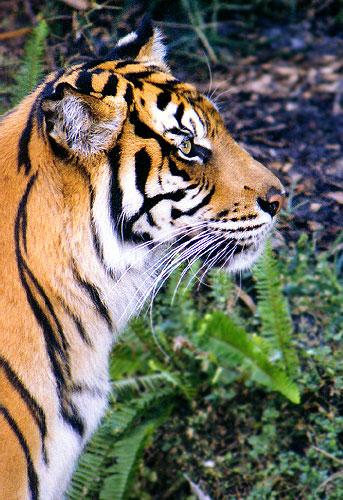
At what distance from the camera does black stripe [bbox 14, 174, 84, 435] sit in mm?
3004

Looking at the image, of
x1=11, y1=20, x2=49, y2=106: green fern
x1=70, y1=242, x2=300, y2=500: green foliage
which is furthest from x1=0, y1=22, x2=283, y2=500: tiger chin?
x1=11, y1=20, x2=49, y2=106: green fern

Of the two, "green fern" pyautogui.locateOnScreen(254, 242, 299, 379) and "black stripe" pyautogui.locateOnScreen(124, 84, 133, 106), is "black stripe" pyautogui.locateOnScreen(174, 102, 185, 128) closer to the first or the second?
"black stripe" pyautogui.locateOnScreen(124, 84, 133, 106)

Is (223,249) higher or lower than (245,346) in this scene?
higher

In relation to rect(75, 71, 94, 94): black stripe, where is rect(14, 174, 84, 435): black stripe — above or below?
below

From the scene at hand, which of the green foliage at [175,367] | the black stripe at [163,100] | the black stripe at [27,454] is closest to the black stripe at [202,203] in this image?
the black stripe at [163,100]

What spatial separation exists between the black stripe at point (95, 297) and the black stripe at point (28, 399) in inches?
15.4

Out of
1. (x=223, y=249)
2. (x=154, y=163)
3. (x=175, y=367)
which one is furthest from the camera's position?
(x=175, y=367)

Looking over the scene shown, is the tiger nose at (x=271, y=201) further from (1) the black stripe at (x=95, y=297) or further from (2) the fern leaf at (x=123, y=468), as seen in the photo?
(2) the fern leaf at (x=123, y=468)

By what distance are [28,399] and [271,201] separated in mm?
1187

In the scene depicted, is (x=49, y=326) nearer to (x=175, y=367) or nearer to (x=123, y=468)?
(x=123, y=468)

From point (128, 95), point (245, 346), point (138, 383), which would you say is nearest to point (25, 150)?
point (128, 95)

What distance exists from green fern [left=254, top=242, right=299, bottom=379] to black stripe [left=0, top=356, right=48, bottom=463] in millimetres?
1591

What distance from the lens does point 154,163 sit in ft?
10.1

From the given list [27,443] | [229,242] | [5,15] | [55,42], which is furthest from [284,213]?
[5,15]
